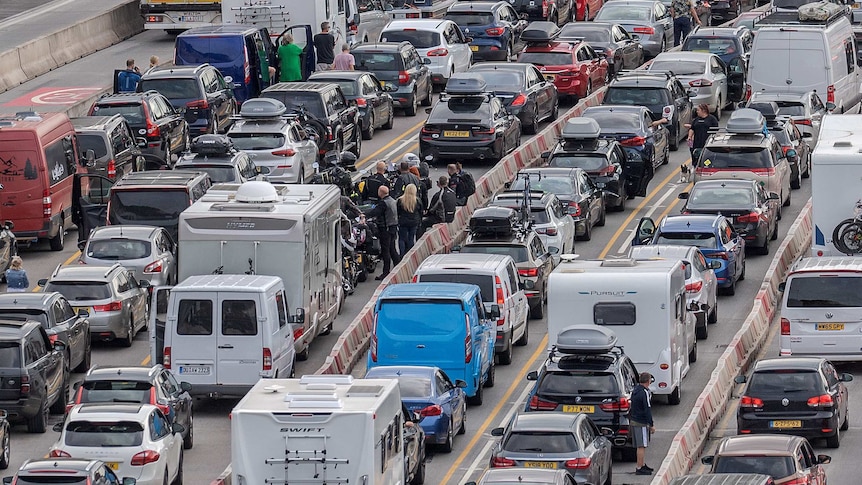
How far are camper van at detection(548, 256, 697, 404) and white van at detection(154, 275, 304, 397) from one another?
4193 mm

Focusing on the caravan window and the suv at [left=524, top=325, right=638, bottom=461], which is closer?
the suv at [left=524, top=325, right=638, bottom=461]

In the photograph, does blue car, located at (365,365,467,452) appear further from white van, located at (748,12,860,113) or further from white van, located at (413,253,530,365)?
white van, located at (748,12,860,113)

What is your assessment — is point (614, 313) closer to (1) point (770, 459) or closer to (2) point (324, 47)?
(1) point (770, 459)

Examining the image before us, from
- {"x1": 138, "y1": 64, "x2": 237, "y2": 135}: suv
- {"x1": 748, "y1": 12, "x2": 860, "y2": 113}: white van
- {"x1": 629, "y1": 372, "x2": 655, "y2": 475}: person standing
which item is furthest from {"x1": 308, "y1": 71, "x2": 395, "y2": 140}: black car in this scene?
{"x1": 629, "y1": 372, "x2": 655, "y2": 475}: person standing

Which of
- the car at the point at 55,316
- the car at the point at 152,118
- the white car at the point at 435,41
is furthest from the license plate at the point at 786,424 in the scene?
the white car at the point at 435,41

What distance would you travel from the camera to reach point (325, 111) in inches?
1852

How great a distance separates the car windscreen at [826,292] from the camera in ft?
110

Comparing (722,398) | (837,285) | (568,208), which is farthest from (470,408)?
(568,208)

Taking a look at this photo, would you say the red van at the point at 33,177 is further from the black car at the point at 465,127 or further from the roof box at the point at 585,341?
the roof box at the point at 585,341

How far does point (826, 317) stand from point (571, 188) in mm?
9315

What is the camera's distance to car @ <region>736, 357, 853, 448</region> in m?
29.8

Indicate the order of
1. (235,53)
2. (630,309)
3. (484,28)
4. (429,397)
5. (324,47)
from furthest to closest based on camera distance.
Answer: (484,28) < (324,47) < (235,53) < (630,309) < (429,397)

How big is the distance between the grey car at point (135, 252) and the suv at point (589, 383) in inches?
376

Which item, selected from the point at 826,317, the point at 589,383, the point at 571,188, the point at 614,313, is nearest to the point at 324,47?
the point at 571,188
